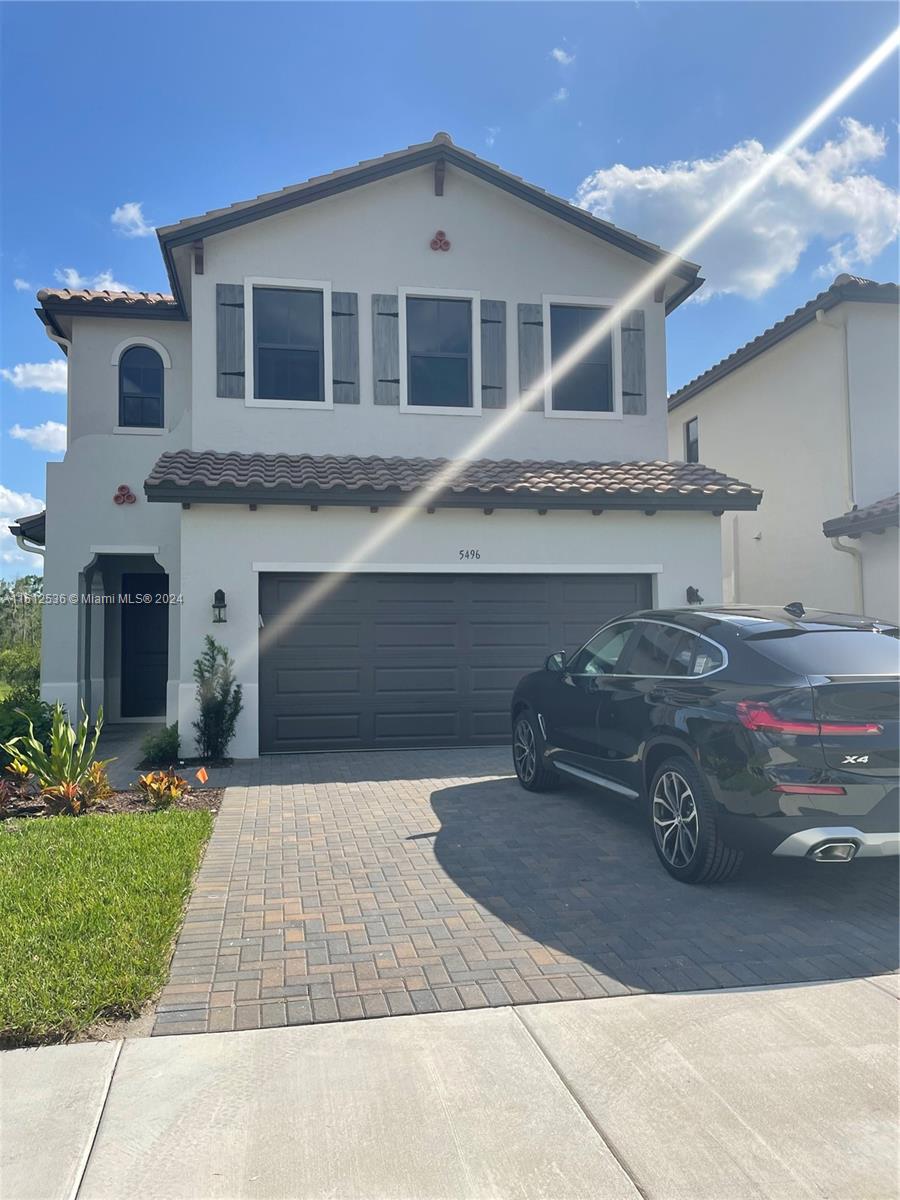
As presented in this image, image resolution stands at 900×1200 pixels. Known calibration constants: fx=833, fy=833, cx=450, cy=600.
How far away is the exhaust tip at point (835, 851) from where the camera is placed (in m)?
4.63

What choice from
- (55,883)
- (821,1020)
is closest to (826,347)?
(821,1020)

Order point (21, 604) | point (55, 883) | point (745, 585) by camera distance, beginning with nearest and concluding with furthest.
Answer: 1. point (55, 883)
2. point (745, 585)
3. point (21, 604)

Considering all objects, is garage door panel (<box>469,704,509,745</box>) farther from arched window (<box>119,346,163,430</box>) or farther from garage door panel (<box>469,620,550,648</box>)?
arched window (<box>119,346,163,430</box>)

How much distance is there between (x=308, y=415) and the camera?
38.0ft

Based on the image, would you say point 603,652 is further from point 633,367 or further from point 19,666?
point 19,666

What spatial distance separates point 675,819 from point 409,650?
219 inches

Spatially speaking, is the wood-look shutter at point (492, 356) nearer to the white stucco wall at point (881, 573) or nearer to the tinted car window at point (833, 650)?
the white stucco wall at point (881, 573)

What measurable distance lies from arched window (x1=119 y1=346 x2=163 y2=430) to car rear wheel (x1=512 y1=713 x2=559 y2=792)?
323 inches

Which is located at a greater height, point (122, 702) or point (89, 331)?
point (89, 331)

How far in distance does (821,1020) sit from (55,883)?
173 inches

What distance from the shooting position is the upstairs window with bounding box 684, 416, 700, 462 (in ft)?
61.4

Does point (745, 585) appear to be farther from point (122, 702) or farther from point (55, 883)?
point (55, 883)

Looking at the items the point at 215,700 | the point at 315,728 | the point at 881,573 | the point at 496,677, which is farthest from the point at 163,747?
the point at 881,573

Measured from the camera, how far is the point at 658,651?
6.14 m
